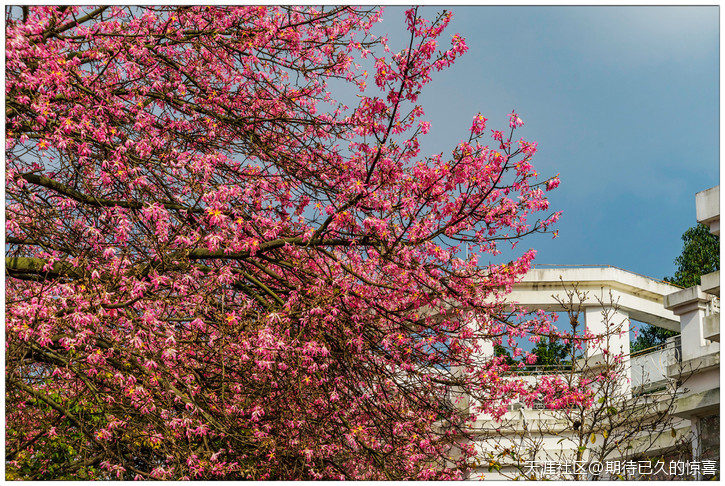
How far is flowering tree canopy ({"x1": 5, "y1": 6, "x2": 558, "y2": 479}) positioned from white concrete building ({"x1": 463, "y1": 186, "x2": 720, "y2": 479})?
203cm

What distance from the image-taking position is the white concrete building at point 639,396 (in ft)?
39.4

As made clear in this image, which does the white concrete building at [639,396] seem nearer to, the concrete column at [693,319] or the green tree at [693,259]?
the concrete column at [693,319]

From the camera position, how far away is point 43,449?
11891 mm

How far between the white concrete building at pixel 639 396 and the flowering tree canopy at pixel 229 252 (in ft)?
6.65

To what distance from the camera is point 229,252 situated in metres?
8.48

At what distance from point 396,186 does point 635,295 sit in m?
16.7

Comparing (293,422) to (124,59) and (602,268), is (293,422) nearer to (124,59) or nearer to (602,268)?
(124,59)

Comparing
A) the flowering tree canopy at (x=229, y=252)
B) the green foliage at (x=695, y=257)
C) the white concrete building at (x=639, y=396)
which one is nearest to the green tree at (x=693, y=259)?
the green foliage at (x=695, y=257)

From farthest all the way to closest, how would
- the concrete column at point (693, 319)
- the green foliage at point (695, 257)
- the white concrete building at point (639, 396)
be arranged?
the green foliage at point (695, 257) < the concrete column at point (693, 319) < the white concrete building at point (639, 396)

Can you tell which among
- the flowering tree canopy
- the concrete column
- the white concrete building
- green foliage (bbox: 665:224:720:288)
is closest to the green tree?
green foliage (bbox: 665:224:720:288)

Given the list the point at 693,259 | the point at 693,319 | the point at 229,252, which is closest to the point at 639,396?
the point at 693,319

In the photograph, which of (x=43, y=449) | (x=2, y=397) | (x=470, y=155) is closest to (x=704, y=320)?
(x=470, y=155)

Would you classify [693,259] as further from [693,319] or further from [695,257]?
[693,319]

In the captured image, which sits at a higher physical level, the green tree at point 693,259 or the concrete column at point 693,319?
the green tree at point 693,259
